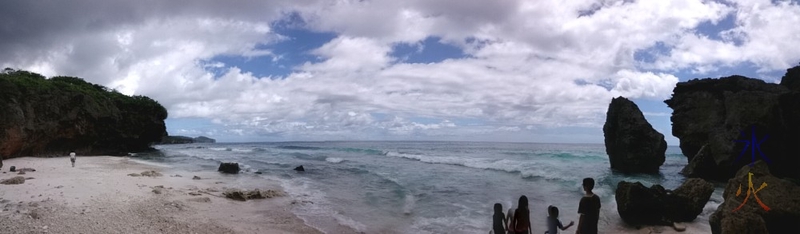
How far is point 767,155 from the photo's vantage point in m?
19.2

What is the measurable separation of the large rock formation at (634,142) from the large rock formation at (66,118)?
1509 inches

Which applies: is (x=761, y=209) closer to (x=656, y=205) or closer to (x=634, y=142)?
(x=656, y=205)

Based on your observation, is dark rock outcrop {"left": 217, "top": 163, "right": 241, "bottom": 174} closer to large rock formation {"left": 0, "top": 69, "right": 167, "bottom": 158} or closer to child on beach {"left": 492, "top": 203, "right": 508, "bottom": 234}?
large rock formation {"left": 0, "top": 69, "right": 167, "bottom": 158}

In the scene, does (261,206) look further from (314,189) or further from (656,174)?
(656,174)

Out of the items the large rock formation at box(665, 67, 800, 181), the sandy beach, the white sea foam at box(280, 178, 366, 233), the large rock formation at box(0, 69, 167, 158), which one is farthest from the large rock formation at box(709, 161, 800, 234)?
the large rock formation at box(0, 69, 167, 158)

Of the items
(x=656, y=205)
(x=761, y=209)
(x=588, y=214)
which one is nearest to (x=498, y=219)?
(x=588, y=214)

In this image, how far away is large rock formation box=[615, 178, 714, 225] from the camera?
11.8m

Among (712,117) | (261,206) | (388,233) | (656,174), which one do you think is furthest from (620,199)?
(656,174)

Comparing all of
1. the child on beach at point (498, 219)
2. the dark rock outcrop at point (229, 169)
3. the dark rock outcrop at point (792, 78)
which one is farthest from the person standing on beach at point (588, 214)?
the dark rock outcrop at point (229, 169)

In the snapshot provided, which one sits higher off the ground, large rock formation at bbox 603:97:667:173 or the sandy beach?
large rock formation at bbox 603:97:667:173

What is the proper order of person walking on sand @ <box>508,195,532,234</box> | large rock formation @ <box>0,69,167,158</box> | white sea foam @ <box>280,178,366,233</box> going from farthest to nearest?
large rock formation @ <box>0,69,167,158</box>
white sea foam @ <box>280,178,366,233</box>
person walking on sand @ <box>508,195,532,234</box>

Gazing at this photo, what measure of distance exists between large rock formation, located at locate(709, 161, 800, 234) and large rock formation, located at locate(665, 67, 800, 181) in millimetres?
7686

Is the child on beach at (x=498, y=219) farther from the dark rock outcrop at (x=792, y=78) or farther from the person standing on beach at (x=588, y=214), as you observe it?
the dark rock outcrop at (x=792, y=78)

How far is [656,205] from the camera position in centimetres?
1180
